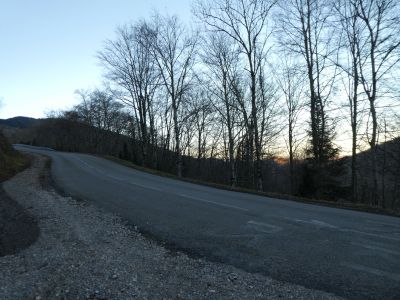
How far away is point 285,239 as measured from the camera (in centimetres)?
725

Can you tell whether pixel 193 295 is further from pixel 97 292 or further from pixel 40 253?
pixel 40 253

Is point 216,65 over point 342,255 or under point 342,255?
over

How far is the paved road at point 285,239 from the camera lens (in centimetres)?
516

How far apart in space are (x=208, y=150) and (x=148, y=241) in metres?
55.8

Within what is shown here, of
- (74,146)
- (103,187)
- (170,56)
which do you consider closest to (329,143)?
(170,56)

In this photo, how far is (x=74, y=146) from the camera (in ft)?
279

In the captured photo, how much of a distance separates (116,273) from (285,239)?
10.6 feet

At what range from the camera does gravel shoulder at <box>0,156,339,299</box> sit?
4.75 m

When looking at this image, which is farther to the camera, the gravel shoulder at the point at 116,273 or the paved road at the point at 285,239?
the paved road at the point at 285,239

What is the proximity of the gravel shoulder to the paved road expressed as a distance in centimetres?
40

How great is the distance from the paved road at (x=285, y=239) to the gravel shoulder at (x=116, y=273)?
40cm

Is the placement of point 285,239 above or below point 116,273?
above

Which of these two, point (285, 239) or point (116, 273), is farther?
point (285, 239)

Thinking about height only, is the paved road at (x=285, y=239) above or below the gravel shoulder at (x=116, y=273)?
above
